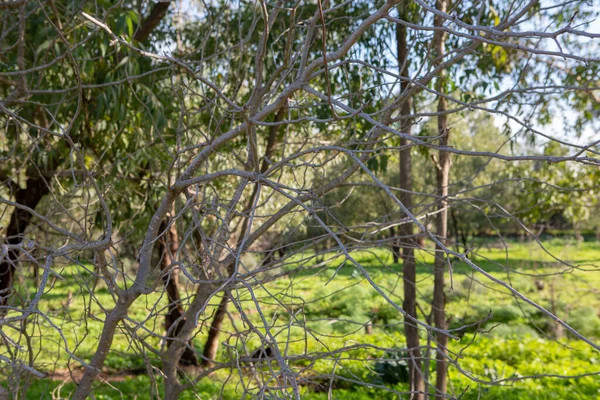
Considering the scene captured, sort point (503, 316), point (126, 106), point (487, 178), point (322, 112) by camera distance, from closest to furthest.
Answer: point (126, 106) < point (322, 112) < point (503, 316) < point (487, 178)

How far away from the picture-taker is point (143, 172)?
19.4 feet

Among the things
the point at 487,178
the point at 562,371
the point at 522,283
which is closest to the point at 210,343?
the point at 562,371

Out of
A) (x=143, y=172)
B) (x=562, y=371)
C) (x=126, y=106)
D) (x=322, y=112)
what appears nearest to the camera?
(x=126, y=106)

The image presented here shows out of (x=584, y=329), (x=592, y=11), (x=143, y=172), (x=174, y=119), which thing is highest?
(x=592, y=11)

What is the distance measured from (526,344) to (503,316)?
2421mm

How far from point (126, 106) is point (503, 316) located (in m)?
8.48

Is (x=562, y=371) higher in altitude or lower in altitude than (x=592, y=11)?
lower

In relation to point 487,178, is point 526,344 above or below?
below

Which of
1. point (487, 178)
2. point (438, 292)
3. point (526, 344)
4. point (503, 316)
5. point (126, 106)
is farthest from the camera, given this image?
point (487, 178)

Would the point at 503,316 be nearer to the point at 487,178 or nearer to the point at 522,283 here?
the point at 522,283

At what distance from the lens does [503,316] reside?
11000 mm

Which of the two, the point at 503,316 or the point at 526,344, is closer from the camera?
the point at 526,344

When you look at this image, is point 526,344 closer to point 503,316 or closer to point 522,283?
point 503,316

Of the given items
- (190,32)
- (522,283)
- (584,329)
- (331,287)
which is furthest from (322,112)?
(522,283)
